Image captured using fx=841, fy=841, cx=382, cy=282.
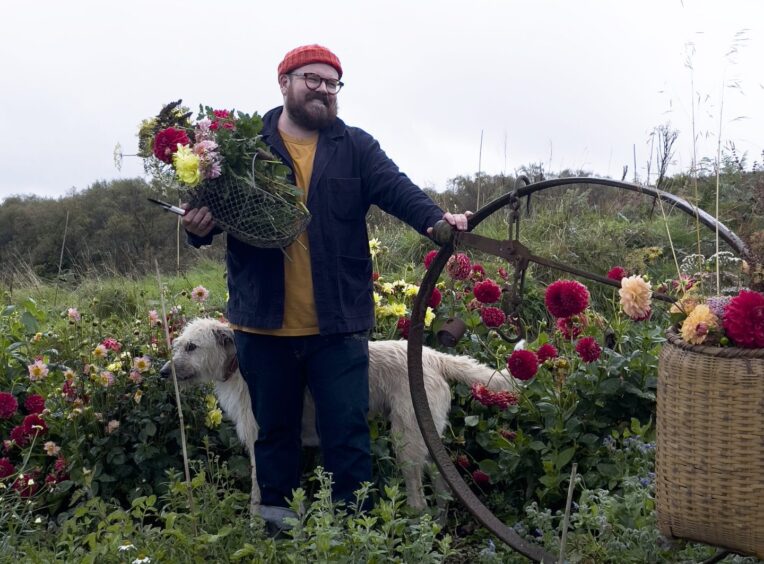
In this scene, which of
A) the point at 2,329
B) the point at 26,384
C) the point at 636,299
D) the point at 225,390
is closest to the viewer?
the point at 636,299

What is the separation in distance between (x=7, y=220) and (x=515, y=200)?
67.3 feet

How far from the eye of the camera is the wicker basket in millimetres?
2627

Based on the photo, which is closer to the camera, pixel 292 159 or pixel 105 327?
pixel 292 159

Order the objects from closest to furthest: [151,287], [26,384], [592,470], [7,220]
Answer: [592,470] < [26,384] < [151,287] < [7,220]

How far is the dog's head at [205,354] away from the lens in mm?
4773

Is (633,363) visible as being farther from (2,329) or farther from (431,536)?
(2,329)

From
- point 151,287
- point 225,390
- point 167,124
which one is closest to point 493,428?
point 225,390

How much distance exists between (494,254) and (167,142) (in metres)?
1.57

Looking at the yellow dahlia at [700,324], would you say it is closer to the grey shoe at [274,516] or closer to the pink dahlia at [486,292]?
the pink dahlia at [486,292]

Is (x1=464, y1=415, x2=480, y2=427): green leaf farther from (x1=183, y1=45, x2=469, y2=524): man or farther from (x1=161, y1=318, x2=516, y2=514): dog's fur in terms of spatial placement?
(x1=183, y1=45, x2=469, y2=524): man

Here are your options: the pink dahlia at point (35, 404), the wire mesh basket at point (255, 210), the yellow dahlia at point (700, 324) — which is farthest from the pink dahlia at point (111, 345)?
the yellow dahlia at point (700, 324)

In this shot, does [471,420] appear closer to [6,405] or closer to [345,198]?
[345,198]

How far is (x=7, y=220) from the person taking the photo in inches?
846

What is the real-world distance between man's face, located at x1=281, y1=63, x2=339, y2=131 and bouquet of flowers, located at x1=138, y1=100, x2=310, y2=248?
33 centimetres
